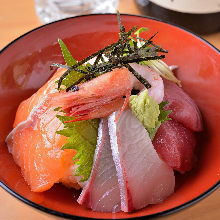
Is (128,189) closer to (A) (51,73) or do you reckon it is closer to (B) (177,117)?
(B) (177,117)

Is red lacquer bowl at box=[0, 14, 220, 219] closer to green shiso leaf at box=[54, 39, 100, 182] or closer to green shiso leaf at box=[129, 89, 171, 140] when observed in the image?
green shiso leaf at box=[54, 39, 100, 182]

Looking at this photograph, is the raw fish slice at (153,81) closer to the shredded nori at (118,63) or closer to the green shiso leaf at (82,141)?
the shredded nori at (118,63)

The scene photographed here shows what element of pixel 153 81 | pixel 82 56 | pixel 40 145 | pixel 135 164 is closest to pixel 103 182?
pixel 135 164

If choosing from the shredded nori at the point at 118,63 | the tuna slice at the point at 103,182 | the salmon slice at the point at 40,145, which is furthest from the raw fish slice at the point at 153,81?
the salmon slice at the point at 40,145

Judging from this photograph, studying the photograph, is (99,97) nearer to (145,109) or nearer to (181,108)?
(145,109)

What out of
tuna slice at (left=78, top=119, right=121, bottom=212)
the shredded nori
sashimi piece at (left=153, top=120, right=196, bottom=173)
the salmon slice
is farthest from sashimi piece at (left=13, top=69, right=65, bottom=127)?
sashimi piece at (left=153, top=120, right=196, bottom=173)

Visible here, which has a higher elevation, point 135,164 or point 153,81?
point 153,81
